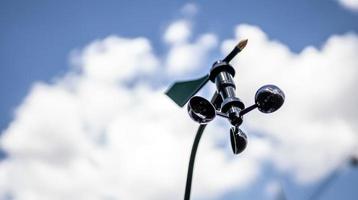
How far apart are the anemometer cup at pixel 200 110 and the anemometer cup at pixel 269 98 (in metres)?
0.57

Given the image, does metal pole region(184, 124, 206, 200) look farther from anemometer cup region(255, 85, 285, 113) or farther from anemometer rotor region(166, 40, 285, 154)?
anemometer cup region(255, 85, 285, 113)

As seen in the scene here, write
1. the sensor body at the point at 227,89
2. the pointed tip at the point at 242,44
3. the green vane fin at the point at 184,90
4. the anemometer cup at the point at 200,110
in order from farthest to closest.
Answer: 1. the green vane fin at the point at 184,90
2. the pointed tip at the point at 242,44
3. the anemometer cup at the point at 200,110
4. the sensor body at the point at 227,89

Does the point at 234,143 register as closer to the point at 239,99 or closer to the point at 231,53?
the point at 239,99

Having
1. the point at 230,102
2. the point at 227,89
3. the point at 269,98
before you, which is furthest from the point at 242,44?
the point at 230,102

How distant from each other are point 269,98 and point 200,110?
0.83m

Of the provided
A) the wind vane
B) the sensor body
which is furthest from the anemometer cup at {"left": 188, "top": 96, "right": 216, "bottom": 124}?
the sensor body

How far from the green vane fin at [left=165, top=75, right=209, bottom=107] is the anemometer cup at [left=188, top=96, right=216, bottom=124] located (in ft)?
2.76

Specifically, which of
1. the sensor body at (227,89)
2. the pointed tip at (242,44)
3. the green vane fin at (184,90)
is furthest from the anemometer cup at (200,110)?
the pointed tip at (242,44)

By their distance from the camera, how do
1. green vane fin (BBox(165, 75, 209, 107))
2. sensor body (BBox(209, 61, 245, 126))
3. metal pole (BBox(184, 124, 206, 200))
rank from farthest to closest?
green vane fin (BBox(165, 75, 209, 107))
metal pole (BBox(184, 124, 206, 200))
sensor body (BBox(209, 61, 245, 126))

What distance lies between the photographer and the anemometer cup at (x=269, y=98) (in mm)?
4242

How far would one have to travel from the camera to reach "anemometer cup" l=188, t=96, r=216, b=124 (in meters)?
4.18

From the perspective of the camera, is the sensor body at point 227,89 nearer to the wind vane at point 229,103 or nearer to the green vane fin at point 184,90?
the wind vane at point 229,103

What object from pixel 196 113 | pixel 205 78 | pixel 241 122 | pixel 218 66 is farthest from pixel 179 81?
pixel 241 122

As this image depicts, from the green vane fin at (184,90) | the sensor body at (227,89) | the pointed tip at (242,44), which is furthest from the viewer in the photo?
the green vane fin at (184,90)
